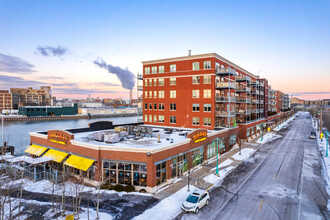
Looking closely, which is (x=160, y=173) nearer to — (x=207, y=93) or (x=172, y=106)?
(x=207, y=93)

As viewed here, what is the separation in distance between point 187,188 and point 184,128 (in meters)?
23.8

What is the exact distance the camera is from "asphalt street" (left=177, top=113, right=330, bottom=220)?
18750 mm

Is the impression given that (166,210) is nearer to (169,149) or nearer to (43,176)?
(169,149)

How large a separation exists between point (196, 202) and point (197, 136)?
46.7 feet

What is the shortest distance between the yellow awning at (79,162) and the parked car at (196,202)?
42.1ft

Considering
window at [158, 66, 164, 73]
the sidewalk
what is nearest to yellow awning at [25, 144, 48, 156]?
the sidewalk

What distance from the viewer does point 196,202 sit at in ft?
62.2

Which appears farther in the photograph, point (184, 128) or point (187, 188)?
point (184, 128)

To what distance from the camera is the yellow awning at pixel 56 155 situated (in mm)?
28244

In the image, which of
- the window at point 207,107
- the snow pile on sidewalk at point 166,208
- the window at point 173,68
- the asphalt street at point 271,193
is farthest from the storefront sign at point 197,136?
the window at point 173,68

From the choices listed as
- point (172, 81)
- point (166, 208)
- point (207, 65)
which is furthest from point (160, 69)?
point (166, 208)

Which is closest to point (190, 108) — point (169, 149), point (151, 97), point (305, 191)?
point (151, 97)

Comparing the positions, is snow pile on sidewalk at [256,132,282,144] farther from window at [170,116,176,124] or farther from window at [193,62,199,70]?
window at [193,62,199,70]

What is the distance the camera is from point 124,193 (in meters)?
22.7
